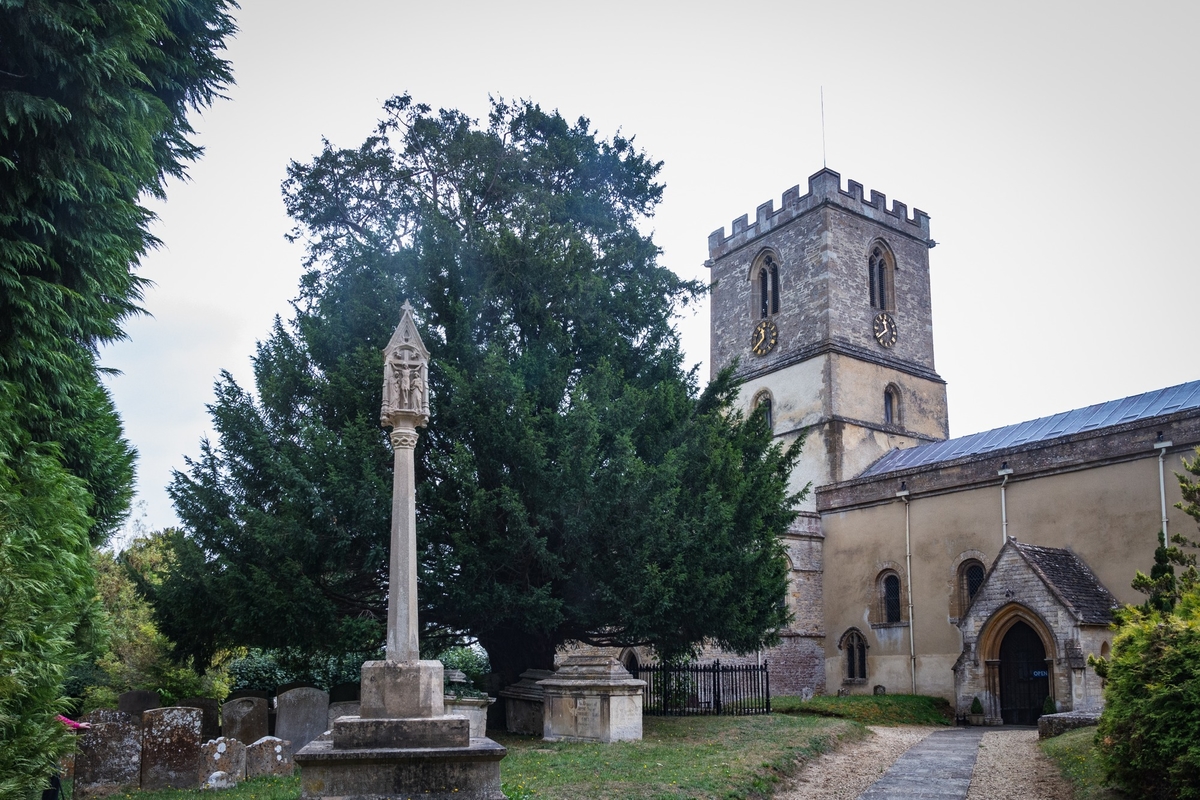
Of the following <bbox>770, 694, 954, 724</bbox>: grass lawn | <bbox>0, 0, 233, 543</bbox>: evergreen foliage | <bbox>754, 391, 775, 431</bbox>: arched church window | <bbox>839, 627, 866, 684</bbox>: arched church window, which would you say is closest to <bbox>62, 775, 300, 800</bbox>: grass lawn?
<bbox>0, 0, 233, 543</bbox>: evergreen foliage

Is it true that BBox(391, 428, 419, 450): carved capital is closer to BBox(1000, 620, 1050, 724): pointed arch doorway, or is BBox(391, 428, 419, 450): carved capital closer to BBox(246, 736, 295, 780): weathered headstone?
BBox(246, 736, 295, 780): weathered headstone

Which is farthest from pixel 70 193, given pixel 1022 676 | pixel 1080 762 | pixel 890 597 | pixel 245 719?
pixel 890 597

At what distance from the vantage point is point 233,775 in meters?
11.0

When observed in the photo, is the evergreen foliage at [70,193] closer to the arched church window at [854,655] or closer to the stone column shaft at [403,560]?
the stone column shaft at [403,560]

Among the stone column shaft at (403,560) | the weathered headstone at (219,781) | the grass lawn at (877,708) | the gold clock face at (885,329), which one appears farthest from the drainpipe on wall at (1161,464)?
the weathered headstone at (219,781)

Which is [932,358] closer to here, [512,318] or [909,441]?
[909,441]

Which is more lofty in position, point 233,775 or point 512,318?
point 512,318

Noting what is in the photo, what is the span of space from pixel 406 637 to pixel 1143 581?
37.0ft

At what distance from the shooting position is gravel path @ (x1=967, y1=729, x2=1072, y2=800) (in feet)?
35.2

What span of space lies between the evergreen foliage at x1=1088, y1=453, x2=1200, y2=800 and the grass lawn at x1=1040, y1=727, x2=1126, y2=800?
30cm

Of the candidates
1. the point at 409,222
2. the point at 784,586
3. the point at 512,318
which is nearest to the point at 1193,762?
the point at 784,586

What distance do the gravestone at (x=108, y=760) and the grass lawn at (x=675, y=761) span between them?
165 inches

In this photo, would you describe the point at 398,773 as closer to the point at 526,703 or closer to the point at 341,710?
the point at 341,710

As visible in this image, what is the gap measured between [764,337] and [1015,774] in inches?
947
